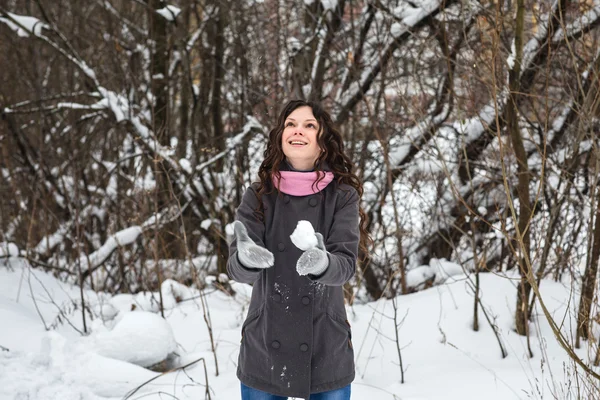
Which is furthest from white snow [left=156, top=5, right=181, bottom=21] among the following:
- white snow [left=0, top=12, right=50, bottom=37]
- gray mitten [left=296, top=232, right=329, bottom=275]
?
gray mitten [left=296, top=232, right=329, bottom=275]

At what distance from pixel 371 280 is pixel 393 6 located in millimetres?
2428

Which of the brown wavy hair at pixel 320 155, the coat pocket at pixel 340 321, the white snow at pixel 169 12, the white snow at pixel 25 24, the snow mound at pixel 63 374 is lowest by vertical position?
the snow mound at pixel 63 374

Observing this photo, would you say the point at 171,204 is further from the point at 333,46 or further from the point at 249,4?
the point at 249,4

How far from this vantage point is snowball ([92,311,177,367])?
9.83ft

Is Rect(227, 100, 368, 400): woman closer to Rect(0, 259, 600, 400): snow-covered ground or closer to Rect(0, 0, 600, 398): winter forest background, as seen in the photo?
Rect(0, 259, 600, 400): snow-covered ground

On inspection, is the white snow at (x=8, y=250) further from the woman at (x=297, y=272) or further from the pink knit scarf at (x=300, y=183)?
the pink knit scarf at (x=300, y=183)

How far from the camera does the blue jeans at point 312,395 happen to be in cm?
170

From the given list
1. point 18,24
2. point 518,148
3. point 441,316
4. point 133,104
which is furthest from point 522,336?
point 18,24

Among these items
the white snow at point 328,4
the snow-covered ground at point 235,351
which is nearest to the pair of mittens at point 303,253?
the snow-covered ground at point 235,351

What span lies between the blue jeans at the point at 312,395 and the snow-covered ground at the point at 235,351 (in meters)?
0.95

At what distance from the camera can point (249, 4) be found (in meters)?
5.86

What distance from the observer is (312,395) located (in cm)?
175

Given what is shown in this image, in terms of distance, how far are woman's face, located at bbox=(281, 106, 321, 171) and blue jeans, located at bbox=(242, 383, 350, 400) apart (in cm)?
71

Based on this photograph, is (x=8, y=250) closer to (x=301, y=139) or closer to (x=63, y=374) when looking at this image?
(x=63, y=374)
